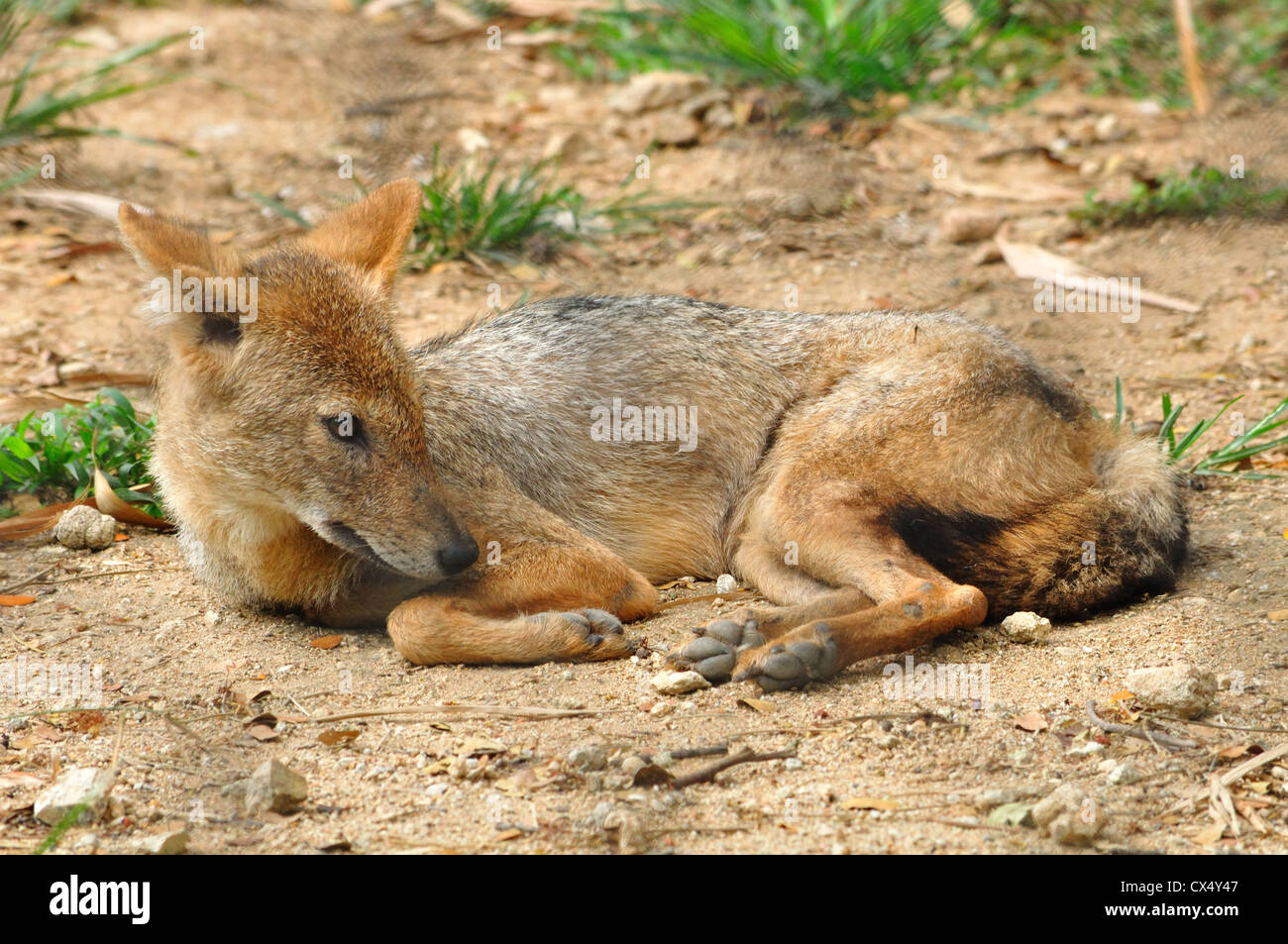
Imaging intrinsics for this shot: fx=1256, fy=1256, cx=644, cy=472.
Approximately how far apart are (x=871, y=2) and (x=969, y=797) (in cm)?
846

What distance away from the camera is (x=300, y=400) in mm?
4754

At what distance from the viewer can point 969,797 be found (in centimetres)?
378

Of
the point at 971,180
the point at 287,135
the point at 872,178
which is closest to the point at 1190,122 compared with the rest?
the point at 971,180

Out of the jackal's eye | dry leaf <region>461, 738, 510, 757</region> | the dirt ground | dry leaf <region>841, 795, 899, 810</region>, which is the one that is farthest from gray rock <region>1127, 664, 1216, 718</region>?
the jackal's eye

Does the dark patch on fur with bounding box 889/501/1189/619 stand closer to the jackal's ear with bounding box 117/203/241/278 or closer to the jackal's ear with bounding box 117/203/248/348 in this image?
the jackal's ear with bounding box 117/203/248/348

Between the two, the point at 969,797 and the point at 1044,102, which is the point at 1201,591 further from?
the point at 1044,102

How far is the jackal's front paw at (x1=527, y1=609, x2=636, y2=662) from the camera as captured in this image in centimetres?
485

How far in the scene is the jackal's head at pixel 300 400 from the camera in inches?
187

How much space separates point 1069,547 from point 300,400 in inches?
123

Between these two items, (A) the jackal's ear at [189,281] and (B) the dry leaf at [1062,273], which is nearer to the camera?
(A) the jackal's ear at [189,281]

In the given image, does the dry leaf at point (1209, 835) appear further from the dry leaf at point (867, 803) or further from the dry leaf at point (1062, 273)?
the dry leaf at point (1062, 273)

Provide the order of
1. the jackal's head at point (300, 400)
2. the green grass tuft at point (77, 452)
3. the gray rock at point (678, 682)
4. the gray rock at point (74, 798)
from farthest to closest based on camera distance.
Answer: the green grass tuft at point (77, 452) < the jackal's head at point (300, 400) < the gray rock at point (678, 682) < the gray rock at point (74, 798)

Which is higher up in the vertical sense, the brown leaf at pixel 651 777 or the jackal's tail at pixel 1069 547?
the jackal's tail at pixel 1069 547

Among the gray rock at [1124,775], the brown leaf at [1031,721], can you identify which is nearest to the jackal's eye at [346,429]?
the brown leaf at [1031,721]
